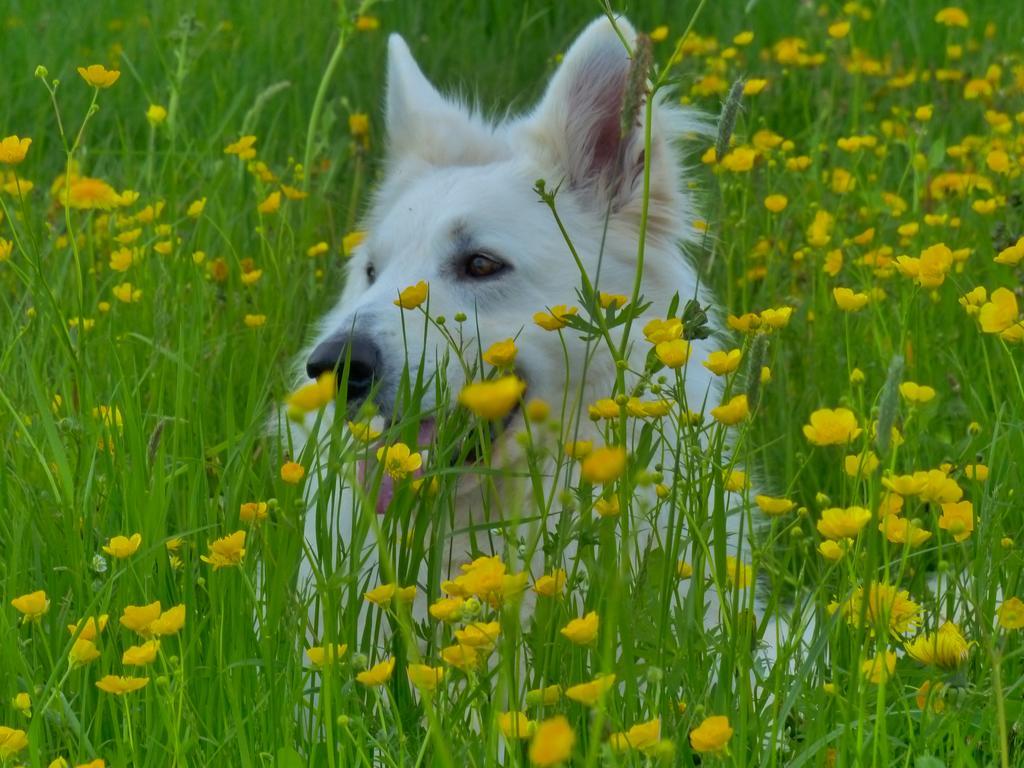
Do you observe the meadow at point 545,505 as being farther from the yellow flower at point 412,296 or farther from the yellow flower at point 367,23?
the yellow flower at point 367,23

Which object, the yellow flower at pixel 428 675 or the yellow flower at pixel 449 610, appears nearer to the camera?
the yellow flower at pixel 428 675

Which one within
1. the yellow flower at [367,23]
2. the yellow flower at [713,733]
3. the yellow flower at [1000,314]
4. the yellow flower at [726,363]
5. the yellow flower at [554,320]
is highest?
the yellow flower at [367,23]

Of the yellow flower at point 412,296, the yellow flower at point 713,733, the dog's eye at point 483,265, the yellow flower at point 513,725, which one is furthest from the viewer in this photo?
the dog's eye at point 483,265

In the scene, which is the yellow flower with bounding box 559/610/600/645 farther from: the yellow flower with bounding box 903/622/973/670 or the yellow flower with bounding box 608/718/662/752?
the yellow flower with bounding box 903/622/973/670

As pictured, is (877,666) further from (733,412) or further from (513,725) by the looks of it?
(513,725)

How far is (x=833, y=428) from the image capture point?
1.99 m

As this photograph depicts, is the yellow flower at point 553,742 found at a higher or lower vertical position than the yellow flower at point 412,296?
lower

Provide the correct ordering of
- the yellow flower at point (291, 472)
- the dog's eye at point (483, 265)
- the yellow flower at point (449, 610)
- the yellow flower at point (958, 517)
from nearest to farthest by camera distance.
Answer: the yellow flower at point (449, 610) < the yellow flower at point (958, 517) < the yellow flower at point (291, 472) < the dog's eye at point (483, 265)

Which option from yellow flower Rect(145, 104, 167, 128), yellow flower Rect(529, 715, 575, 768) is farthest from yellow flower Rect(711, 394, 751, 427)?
yellow flower Rect(145, 104, 167, 128)

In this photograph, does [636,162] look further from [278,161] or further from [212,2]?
[212,2]

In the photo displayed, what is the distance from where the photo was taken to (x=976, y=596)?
76.7 inches

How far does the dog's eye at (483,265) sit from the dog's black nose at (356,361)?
1.46 feet

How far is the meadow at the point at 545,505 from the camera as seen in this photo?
1.84m

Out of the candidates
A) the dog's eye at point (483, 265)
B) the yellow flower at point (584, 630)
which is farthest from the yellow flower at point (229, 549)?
the dog's eye at point (483, 265)
